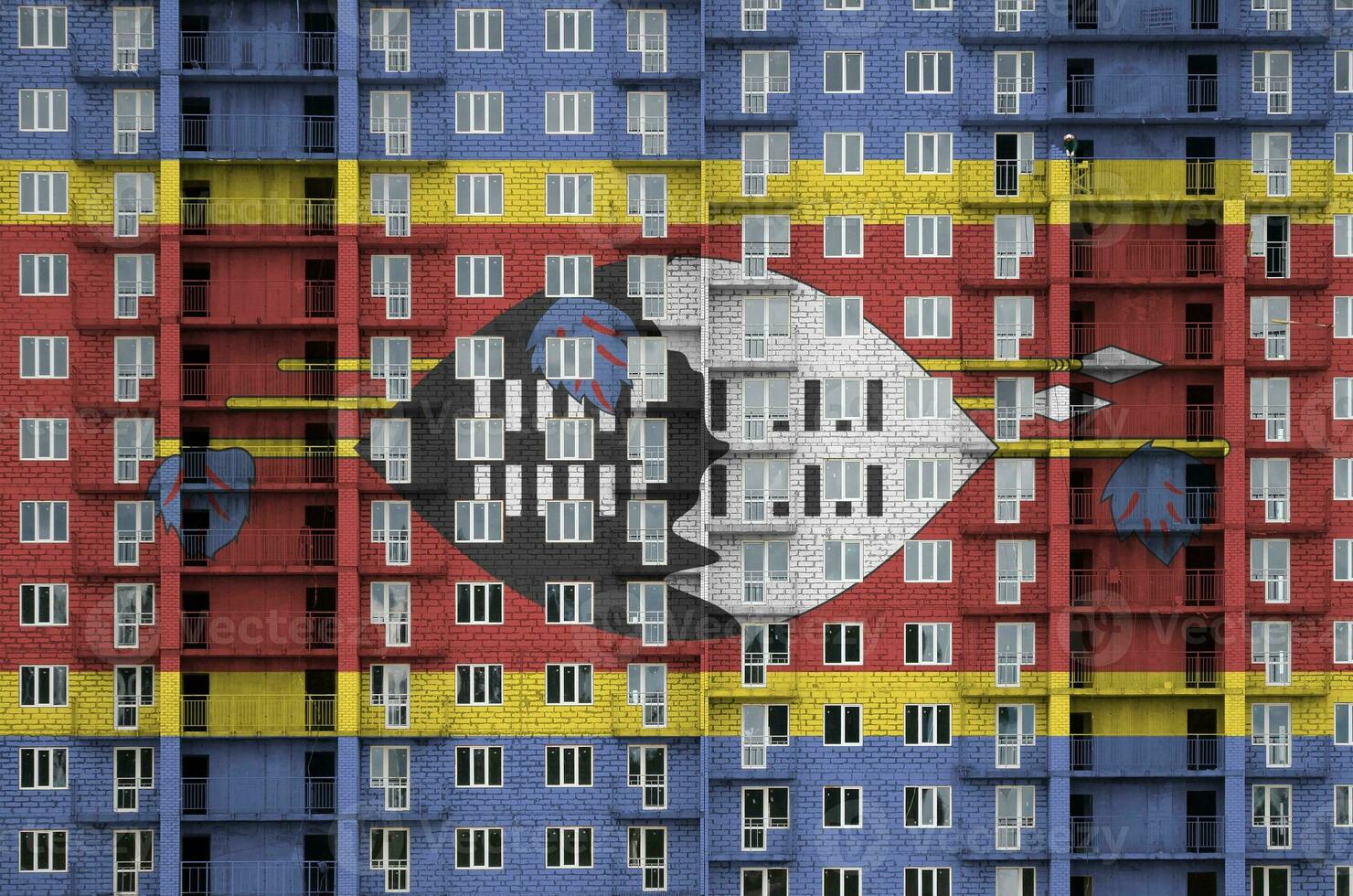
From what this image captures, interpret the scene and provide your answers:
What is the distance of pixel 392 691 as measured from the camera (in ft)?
170

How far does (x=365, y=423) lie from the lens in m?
52.0

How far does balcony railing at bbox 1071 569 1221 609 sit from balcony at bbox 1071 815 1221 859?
776 centimetres

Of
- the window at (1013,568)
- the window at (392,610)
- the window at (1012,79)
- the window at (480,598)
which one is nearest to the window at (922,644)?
the window at (1013,568)

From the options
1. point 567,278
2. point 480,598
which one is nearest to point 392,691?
point 480,598

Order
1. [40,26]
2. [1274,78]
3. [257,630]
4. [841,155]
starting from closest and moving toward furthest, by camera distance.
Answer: [257,630]
[40,26]
[841,155]
[1274,78]

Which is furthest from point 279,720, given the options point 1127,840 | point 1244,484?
point 1244,484

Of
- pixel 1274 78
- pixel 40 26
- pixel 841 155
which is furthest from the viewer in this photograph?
pixel 1274 78

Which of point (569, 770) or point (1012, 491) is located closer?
point (569, 770)

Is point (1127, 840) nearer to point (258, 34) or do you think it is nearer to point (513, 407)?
point (513, 407)

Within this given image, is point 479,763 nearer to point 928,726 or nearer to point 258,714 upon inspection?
point 258,714

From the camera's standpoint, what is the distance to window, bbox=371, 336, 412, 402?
52.0 metres

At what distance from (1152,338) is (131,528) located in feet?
122

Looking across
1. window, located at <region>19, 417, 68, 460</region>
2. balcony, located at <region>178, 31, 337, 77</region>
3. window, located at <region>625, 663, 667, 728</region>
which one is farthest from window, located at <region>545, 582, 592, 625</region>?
balcony, located at <region>178, 31, 337, 77</region>

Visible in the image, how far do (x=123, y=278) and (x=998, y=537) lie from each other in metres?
32.7
